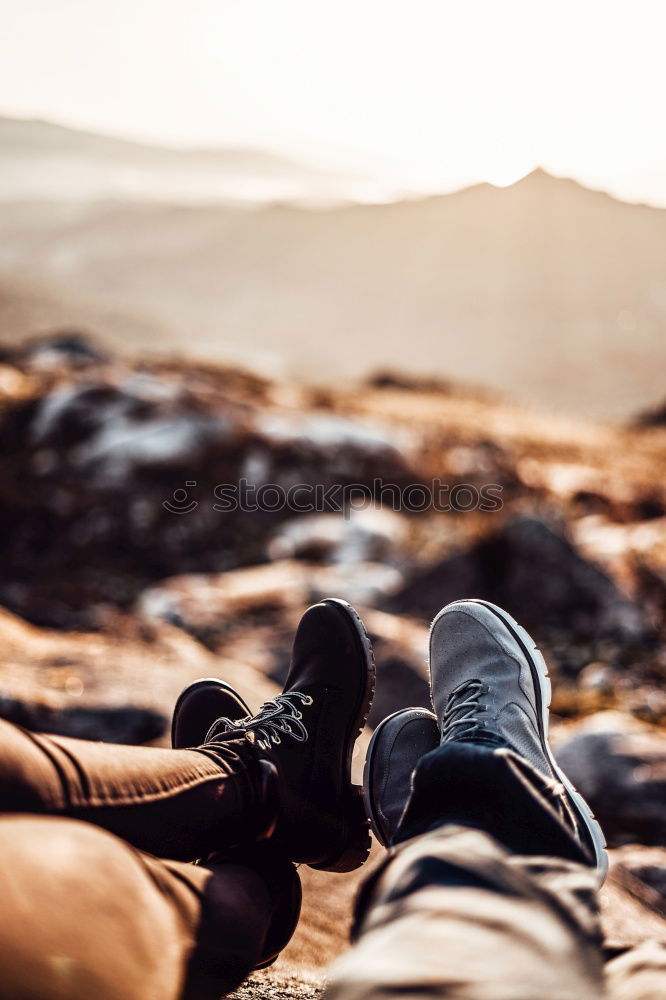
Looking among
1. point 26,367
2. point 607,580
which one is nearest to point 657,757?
point 607,580

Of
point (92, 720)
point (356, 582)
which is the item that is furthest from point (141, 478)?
point (92, 720)

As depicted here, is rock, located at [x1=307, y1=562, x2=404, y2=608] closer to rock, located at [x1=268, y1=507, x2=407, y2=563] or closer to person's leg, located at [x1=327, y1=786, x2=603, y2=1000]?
rock, located at [x1=268, y1=507, x2=407, y2=563]

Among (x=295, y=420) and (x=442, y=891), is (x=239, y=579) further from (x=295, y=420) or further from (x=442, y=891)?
(x=442, y=891)

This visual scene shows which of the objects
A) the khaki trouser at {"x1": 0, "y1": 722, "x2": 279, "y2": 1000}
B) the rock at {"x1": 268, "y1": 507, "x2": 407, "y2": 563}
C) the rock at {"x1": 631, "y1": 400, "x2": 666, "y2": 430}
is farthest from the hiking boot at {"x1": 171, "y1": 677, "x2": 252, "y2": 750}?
the rock at {"x1": 631, "y1": 400, "x2": 666, "y2": 430}

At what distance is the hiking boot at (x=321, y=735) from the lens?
1811mm

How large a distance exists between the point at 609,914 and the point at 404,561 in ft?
12.1

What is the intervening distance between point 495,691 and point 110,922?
133cm

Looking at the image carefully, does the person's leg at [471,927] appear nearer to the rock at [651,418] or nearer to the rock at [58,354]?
the rock at [58,354]

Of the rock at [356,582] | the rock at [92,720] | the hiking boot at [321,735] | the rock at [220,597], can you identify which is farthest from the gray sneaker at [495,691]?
the rock at [356,582]

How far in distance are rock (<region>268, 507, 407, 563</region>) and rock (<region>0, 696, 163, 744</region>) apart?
2988mm

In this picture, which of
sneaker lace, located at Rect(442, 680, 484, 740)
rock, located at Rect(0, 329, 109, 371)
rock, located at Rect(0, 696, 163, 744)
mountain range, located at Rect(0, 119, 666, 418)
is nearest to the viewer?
sneaker lace, located at Rect(442, 680, 484, 740)

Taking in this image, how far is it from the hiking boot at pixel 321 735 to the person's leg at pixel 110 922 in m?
0.42

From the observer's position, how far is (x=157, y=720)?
8.91ft

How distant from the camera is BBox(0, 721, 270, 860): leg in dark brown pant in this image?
1172mm
